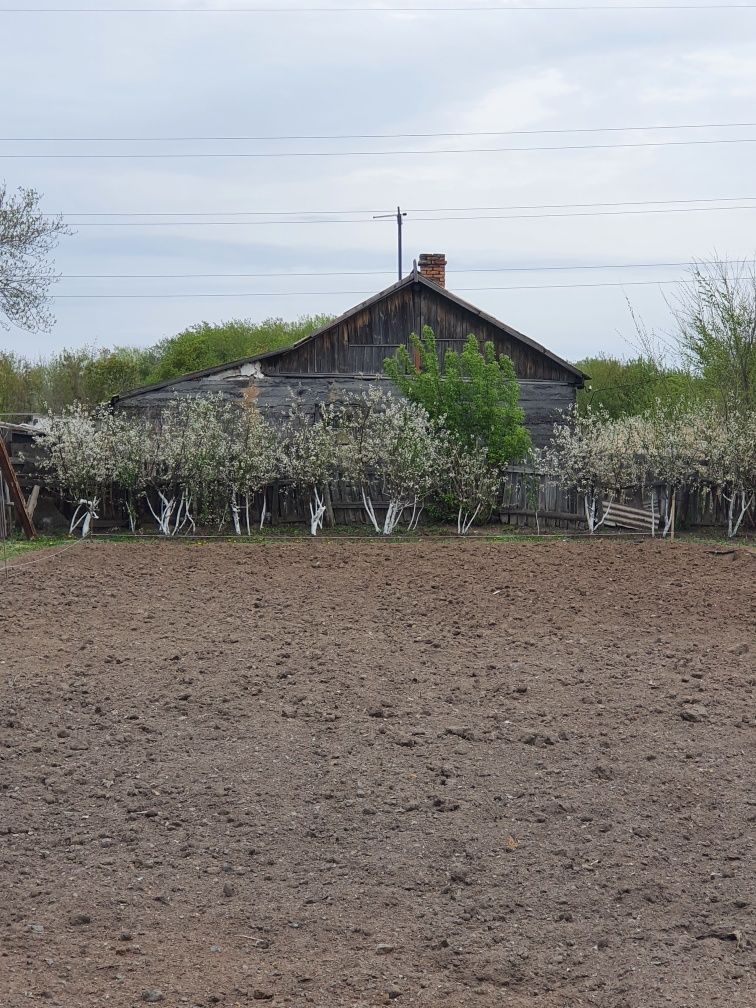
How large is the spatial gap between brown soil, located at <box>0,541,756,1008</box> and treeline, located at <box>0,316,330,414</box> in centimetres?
3690

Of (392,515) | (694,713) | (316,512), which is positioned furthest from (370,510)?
(694,713)

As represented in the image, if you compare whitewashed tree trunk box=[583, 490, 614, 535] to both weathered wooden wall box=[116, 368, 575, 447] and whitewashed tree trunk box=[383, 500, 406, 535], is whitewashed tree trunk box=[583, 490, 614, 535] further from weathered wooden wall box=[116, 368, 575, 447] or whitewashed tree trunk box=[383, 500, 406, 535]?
weathered wooden wall box=[116, 368, 575, 447]

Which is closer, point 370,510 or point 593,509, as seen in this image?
point 593,509

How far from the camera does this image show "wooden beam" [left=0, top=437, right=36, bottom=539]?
711 inches

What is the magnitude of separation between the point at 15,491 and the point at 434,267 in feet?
45.1

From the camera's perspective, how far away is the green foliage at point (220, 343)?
1922 inches

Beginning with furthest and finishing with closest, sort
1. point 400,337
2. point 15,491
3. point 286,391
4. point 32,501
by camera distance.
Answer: point 400,337 → point 286,391 → point 32,501 → point 15,491

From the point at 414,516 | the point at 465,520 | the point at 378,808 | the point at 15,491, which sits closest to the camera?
the point at 378,808

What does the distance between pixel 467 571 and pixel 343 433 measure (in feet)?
22.8

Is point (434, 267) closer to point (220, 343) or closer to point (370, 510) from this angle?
point (370, 510)

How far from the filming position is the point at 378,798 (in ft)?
20.6

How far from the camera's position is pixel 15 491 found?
731 inches

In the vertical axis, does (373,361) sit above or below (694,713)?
above

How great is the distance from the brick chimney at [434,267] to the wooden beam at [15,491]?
12829 mm
